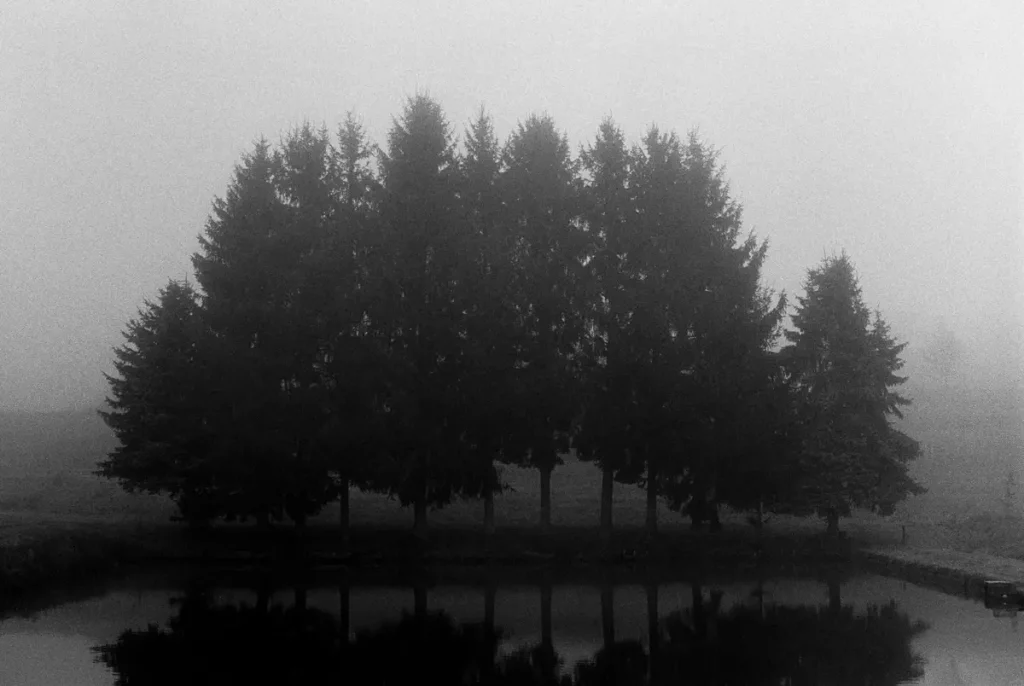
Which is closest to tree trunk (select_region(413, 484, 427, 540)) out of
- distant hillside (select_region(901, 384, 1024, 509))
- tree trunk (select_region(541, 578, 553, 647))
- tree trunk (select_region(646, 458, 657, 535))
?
tree trunk (select_region(541, 578, 553, 647))

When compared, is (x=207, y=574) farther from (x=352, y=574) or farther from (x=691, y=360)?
(x=691, y=360)

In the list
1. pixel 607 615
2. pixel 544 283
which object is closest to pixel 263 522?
pixel 544 283

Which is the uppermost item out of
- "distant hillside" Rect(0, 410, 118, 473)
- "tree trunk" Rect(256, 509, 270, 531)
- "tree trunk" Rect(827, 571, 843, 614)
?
"distant hillside" Rect(0, 410, 118, 473)

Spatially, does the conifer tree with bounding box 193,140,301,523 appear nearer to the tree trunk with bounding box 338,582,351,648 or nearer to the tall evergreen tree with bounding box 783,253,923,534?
the tree trunk with bounding box 338,582,351,648

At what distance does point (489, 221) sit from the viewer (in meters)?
37.2

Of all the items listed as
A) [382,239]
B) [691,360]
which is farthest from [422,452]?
[691,360]

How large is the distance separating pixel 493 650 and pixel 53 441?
214 ft

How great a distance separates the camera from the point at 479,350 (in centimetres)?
3512

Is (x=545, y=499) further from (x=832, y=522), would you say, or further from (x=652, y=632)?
(x=652, y=632)

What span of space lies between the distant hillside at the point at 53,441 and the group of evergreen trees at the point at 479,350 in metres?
24.5

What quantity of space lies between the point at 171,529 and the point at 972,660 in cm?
2860

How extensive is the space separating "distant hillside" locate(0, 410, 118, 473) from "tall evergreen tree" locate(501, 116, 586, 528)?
32.0 meters

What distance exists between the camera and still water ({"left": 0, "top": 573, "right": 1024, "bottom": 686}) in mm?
16891

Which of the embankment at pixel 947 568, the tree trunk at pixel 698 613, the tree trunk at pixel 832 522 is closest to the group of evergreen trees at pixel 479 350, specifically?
the tree trunk at pixel 832 522
